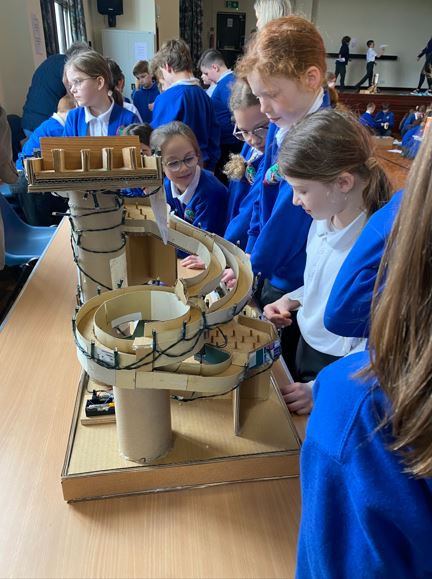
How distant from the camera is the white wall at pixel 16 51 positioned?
421cm

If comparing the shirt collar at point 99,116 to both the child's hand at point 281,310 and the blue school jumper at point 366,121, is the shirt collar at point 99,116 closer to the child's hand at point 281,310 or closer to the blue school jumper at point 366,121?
the blue school jumper at point 366,121

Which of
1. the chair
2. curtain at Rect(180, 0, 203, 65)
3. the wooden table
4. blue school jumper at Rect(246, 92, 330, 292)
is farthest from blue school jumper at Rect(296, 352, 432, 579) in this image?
curtain at Rect(180, 0, 203, 65)

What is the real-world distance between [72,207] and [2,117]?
195 centimetres

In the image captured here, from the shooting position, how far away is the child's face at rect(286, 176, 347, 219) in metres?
1.07

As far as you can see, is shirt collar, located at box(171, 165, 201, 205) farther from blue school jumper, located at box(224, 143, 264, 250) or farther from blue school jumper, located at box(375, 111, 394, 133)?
blue school jumper, located at box(375, 111, 394, 133)

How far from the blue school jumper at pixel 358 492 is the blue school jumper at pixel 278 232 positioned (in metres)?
0.93

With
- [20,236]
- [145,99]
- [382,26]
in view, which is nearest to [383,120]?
[145,99]

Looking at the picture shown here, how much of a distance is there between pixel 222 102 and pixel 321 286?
278 cm

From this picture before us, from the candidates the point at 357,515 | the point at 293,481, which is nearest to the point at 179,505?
the point at 293,481

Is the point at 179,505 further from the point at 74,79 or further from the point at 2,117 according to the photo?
the point at 2,117

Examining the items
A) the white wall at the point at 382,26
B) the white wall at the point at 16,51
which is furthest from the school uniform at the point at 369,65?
the white wall at the point at 16,51

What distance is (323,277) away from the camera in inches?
48.2

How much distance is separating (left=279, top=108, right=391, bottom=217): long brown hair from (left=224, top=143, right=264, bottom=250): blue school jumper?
Result: 0.47 metres

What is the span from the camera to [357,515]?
0.45 m
